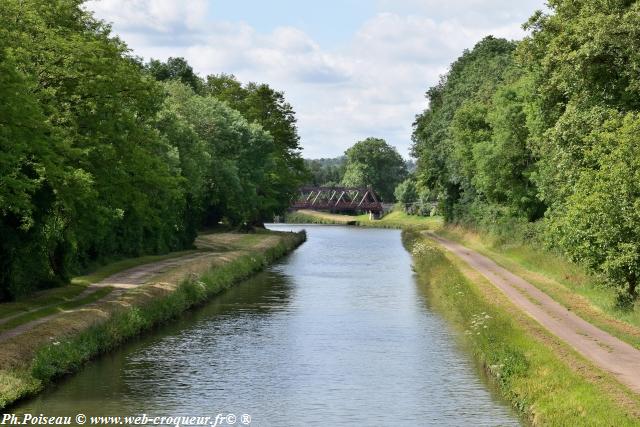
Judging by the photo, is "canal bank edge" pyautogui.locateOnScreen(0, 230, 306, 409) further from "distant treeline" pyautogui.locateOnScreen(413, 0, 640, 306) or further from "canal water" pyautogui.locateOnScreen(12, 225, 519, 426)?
"distant treeline" pyautogui.locateOnScreen(413, 0, 640, 306)

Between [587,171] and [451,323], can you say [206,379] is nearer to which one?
[451,323]

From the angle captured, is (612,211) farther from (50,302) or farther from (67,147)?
(50,302)

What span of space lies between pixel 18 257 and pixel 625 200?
24.2 m

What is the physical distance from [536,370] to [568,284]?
2157 centimetres

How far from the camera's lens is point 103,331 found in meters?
31.8

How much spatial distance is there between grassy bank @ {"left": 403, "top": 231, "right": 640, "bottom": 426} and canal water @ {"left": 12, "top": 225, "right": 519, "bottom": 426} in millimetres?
729

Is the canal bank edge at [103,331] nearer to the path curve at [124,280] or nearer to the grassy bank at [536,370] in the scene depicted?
the path curve at [124,280]

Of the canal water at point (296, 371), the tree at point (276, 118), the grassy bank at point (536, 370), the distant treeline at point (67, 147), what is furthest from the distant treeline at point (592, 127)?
the tree at point (276, 118)

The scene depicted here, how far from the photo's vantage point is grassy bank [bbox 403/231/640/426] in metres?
20.1

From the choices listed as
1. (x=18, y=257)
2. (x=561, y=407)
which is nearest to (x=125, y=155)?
(x=18, y=257)

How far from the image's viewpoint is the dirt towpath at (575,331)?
24578 millimetres

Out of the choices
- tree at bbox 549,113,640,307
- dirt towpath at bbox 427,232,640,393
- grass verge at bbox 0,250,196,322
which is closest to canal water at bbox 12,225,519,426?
dirt towpath at bbox 427,232,640,393

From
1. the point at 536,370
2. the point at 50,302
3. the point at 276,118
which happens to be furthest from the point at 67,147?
the point at 276,118

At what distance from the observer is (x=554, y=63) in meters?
40.2
